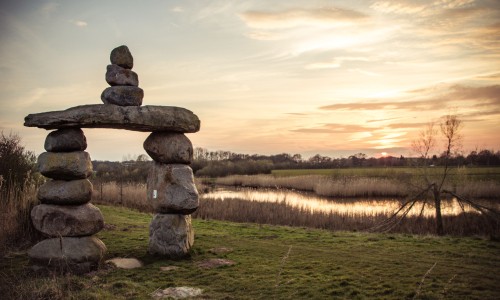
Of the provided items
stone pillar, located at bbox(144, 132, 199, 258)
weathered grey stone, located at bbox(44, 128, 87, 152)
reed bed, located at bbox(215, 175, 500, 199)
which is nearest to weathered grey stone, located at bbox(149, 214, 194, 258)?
stone pillar, located at bbox(144, 132, 199, 258)

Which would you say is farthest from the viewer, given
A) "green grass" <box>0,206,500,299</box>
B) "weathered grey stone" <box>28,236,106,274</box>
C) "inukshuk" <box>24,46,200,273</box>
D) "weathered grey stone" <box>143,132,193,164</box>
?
"weathered grey stone" <box>143,132,193,164</box>

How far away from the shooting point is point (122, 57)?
332 inches

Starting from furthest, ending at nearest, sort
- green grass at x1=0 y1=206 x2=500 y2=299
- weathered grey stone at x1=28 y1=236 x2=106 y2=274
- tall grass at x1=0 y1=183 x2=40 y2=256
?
1. tall grass at x1=0 y1=183 x2=40 y2=256
2. weathered grey stone at x1=28 y1=236 x2=106 y2=274
3. green grass at x1=0 y1=206 x2=500 y2=299

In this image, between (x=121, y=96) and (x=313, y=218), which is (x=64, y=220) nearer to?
(x=121, y=96)

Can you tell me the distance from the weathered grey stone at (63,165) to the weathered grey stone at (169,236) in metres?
1.94

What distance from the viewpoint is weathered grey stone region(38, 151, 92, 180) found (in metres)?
7.72

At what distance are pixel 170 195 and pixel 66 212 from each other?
212 cm

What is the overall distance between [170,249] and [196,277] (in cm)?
151

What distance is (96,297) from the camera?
5637mm

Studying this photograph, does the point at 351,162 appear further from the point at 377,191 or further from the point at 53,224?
the point at 53,224

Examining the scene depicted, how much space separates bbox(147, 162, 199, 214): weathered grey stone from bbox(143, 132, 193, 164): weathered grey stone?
0.67ft

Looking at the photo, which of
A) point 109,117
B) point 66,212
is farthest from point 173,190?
point 66,212

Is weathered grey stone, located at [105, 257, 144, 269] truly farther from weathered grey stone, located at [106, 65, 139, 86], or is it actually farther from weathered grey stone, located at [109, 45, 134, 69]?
weathered grey stone, located at [109, 45, 134, 69]

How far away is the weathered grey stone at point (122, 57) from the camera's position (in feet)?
27.6
